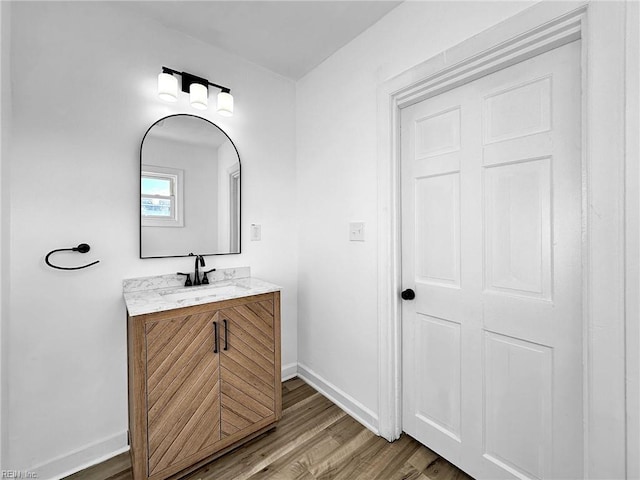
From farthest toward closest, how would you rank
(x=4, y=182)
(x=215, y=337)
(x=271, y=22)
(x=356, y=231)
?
1. (x=356, y=231)
2. (x=271, y=22)
3. (x=215, y=337)
4. (x=4, y=182)

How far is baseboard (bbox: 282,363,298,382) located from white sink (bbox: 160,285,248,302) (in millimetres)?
898

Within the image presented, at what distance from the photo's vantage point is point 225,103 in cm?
196

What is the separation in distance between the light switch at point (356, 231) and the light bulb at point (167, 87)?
1.35 meters

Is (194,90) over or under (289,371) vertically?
over

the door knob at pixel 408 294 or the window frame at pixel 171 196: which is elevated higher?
the window frame at pixel 171 196

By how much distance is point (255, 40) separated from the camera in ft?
6.43

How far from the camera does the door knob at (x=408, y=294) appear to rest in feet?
5.50

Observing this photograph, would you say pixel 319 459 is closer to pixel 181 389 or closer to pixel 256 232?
pixel 181 389

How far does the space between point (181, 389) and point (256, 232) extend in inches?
45.2

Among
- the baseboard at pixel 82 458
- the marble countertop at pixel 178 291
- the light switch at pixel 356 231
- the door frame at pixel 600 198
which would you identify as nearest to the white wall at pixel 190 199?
the marble countertop at pixel 178 291

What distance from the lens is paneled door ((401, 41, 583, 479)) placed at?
1.16 metres

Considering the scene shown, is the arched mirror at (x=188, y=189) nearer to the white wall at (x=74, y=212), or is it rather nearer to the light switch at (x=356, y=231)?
the white wall at (x=74, y=212)

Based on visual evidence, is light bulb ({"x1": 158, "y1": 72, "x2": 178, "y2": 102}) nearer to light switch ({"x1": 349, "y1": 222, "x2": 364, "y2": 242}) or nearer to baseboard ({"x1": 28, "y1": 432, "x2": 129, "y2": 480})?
light switch ({"x1": 349, "y1": 222, "x2": 364, "y2": 242})

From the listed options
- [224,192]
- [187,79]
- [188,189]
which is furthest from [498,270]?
[187,79]
